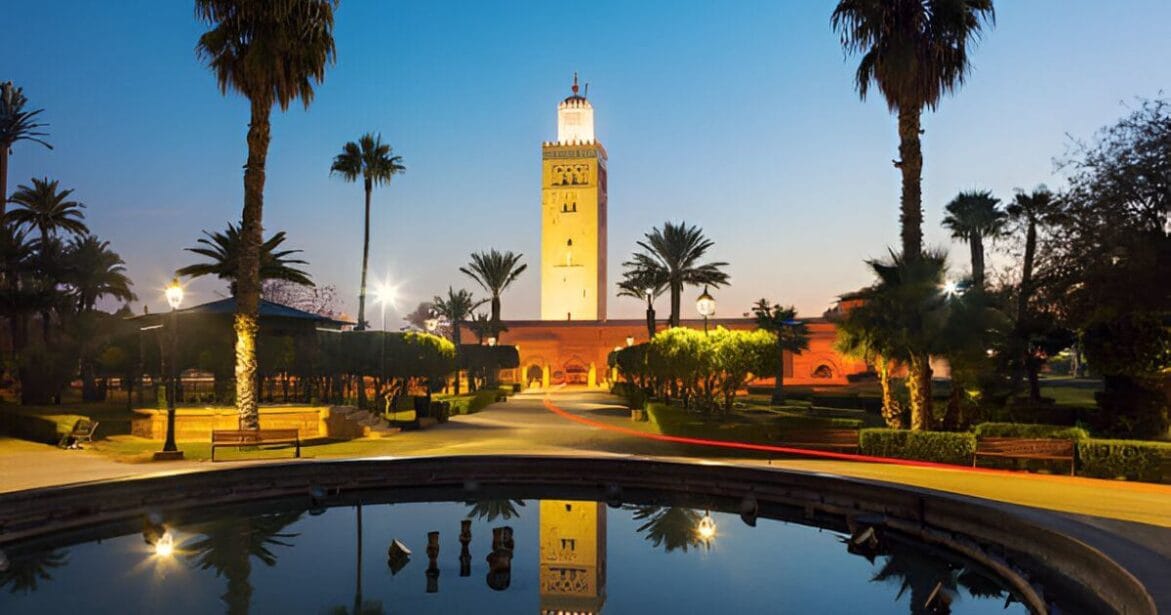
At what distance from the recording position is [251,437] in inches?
665

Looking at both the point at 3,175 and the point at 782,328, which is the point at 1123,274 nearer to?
the point at 782,328

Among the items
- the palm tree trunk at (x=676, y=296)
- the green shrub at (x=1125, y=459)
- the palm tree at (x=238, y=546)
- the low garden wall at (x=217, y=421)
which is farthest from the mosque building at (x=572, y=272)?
the palm tree at (x=238, y=546)

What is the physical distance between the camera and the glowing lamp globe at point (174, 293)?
16.7 metres

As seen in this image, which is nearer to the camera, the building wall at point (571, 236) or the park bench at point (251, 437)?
the park bench at point (251, 437)

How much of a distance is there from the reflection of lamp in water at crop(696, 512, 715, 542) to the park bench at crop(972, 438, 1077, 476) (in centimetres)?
678

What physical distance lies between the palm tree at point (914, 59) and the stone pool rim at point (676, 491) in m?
8.70

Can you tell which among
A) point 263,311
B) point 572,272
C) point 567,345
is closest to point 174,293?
point 263,311

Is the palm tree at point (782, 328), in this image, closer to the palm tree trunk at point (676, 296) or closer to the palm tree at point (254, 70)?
the palm tree trunk at point (676, 296)

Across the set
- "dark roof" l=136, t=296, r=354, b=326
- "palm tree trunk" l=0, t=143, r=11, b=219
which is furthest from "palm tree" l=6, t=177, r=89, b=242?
"dark roof" l=136, t=296, r=354, b=326

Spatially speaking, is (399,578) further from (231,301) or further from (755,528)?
(231,301)

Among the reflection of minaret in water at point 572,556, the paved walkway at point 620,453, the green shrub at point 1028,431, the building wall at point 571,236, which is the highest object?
→ the building wall at point 571,236

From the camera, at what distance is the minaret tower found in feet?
280

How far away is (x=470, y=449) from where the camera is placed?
1931 cm

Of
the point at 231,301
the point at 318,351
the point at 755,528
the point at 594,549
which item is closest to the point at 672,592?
the point at 594,549
